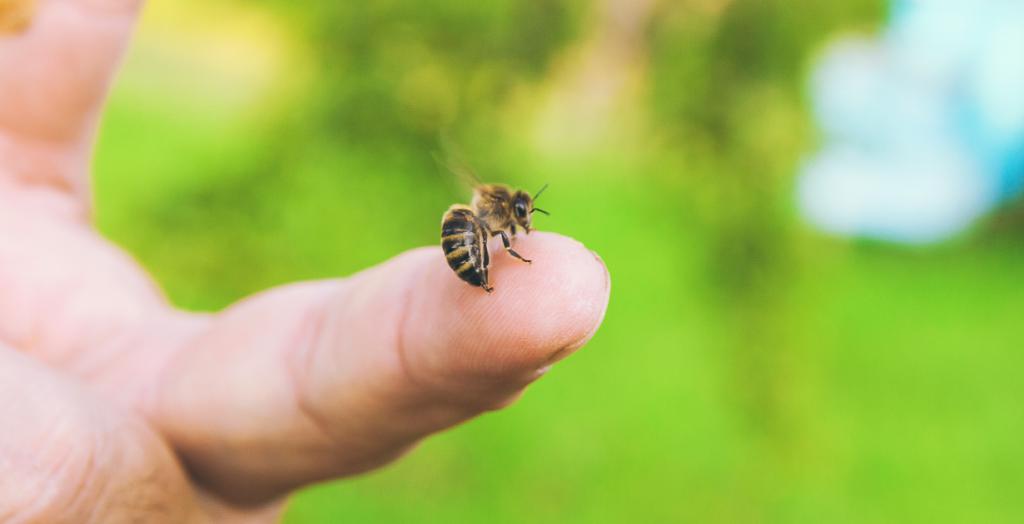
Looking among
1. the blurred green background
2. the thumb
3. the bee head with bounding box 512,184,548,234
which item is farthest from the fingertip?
the blurred green background

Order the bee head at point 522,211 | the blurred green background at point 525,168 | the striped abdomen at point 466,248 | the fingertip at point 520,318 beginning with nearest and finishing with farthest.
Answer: the fingertip at point 520,318 → the striped abdomen at point 466,248 → the bee head at point 522,211 → the blurred green background at point 525,168

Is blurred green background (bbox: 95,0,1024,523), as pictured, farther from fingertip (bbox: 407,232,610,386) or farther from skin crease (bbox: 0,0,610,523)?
fingertip (bbox: 407,232,610,386)

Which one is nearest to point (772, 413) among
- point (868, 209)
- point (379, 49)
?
point (379, 49)

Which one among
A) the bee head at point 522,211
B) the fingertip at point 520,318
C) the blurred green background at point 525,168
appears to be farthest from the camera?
the blurred green background at point 525,168

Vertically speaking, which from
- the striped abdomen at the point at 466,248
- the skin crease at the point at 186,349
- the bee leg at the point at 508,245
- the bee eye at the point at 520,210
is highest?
the bee eye at the point at 520,210

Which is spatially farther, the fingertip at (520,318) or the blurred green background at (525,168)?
the blurred green background at (525,168)

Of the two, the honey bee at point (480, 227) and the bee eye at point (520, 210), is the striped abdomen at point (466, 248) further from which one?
the bee eye at point (520, 210)

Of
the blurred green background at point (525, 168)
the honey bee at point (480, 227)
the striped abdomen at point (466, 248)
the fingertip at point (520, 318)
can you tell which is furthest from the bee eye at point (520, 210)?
the blurred green background at point (525, 168)

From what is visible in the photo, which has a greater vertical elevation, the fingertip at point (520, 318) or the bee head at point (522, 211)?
the bee head at point (522, 211)

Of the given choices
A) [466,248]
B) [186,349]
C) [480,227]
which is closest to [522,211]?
[480,227]
